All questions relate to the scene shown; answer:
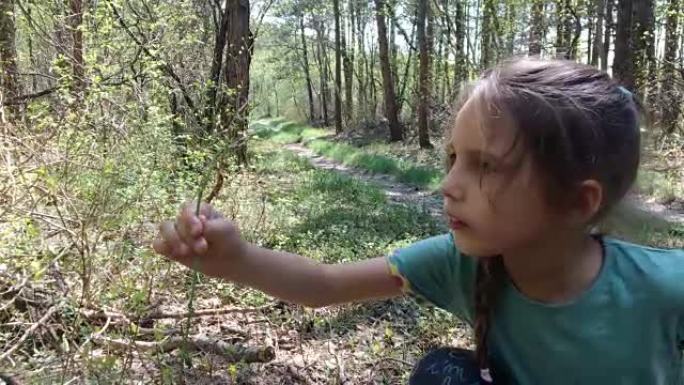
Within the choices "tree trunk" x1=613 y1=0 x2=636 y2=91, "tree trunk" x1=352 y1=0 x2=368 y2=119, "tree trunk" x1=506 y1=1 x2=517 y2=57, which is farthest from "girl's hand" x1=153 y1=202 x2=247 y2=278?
"tree trunk" x1=352 y1=0 x2=368 y2=119

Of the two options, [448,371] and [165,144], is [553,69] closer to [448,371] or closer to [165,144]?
[448,371]

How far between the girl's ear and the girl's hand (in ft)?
2.15

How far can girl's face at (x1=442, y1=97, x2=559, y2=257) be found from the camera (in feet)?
3.75

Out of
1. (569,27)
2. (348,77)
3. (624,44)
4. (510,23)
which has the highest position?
(510,23)

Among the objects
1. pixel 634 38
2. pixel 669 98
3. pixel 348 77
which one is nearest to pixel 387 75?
pixel 348 77

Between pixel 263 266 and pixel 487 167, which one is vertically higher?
pixel 487 167

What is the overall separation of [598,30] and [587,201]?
17182mm

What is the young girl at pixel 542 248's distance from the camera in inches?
44.8

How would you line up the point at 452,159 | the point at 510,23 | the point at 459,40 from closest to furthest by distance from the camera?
the point at 452,159, the point at 459,40, the point at 510,23

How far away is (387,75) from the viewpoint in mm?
17188

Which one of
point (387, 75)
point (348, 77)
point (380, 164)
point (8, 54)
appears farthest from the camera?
point (348, 77)

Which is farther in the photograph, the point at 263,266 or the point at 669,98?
the point at 669,98

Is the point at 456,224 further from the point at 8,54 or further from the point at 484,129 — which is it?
the point at 8,54

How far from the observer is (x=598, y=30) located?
1656 cm
